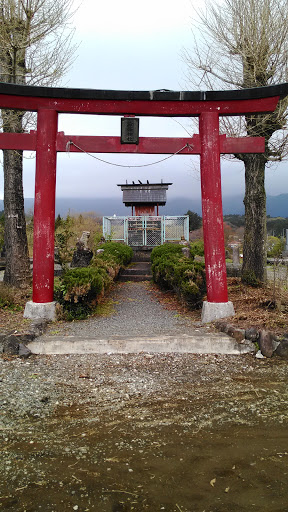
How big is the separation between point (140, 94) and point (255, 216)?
4.31 metres

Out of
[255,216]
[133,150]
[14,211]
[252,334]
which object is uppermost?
[133,150]

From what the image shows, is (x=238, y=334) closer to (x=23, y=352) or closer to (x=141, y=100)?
(x=23, y=352)

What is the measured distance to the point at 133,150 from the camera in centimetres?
689

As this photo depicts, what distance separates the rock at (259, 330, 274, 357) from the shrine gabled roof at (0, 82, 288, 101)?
419cm

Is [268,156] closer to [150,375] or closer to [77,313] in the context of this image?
[77,313]

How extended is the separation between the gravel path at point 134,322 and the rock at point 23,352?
77 centimetres

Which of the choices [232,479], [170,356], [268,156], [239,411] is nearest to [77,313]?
[170,356]

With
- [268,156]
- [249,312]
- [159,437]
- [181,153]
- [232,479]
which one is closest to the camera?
[232,479]

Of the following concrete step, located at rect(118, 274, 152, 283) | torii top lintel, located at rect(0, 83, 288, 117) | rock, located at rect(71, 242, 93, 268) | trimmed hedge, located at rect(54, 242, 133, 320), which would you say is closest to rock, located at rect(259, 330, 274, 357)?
trimmed hedge, located at rect(54, 242, 133, 320)

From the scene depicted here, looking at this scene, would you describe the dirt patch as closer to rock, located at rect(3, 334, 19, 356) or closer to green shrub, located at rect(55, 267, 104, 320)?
green shrub, located at rect(55, 267, 104, 320)

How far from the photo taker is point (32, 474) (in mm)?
2582

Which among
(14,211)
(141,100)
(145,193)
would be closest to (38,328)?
(14,211)

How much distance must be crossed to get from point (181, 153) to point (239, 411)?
16.2 ft

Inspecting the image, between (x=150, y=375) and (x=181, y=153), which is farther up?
(x=181, y=153)
